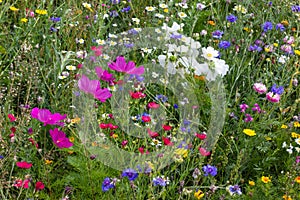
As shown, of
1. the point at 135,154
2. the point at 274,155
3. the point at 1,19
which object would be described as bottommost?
the point at 274,155

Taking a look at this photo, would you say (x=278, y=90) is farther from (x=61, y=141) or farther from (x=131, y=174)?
(x=61, y=141)

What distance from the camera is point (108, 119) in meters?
2.51

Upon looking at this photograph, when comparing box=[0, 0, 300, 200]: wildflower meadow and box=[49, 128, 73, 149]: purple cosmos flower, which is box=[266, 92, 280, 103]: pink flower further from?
box=[49, 128, 73, 149]: purple cosmos flower

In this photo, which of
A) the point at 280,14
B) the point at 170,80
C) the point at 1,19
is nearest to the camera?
the point at 170,80

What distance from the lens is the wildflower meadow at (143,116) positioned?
2.11m

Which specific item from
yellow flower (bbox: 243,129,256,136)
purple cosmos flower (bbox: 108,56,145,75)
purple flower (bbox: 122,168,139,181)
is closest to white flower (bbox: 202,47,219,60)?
yellow flower (bbox: 243,129,256,136)

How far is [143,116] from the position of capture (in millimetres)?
2205

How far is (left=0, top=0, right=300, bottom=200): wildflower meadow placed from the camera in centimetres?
211

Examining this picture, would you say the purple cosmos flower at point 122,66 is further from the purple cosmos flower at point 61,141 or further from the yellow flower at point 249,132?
the yellow flower at point 249,132

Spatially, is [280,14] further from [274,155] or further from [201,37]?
[274,155]

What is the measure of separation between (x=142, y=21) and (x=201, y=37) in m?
0.42

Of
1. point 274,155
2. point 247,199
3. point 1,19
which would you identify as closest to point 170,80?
point 274,155

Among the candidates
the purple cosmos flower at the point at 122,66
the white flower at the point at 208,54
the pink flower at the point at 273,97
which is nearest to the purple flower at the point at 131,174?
the purple cosmos flower at the point at 122,66

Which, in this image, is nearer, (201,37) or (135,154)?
(135,154)
